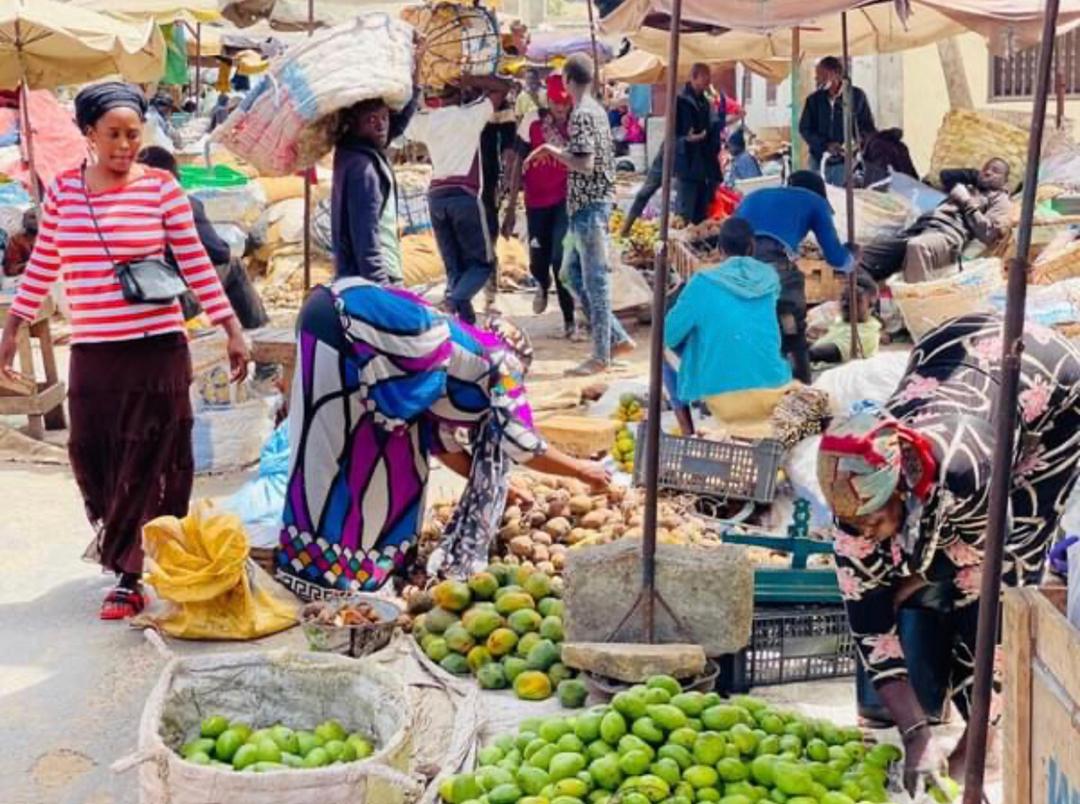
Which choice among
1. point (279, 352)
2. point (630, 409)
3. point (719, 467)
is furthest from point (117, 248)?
point (630, 409)

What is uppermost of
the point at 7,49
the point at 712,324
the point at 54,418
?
the point at 7,49

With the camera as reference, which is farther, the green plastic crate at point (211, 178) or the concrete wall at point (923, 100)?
the concrete wall at point (923, 100)

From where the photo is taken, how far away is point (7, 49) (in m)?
8.80

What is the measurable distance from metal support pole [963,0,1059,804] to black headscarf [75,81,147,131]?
3214 mm

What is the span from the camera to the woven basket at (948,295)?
29.8 ft

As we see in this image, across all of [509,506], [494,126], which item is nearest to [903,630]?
[509,506]

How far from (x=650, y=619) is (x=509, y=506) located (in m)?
1.46

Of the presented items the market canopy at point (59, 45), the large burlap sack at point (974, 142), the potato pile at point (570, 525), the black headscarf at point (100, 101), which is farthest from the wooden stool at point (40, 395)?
the large burlap sack at point (974, 142)

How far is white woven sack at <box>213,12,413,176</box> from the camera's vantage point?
5.15 meters

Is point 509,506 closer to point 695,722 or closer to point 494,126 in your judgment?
point 695,722

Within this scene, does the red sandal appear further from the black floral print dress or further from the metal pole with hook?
the black floral print dress

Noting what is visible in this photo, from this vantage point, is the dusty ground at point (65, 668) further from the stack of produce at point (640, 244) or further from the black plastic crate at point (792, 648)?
the stack of produce at point (640, 244)

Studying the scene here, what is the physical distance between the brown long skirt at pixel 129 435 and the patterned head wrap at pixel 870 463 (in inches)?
105

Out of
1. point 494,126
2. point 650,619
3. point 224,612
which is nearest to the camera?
point 650,619
